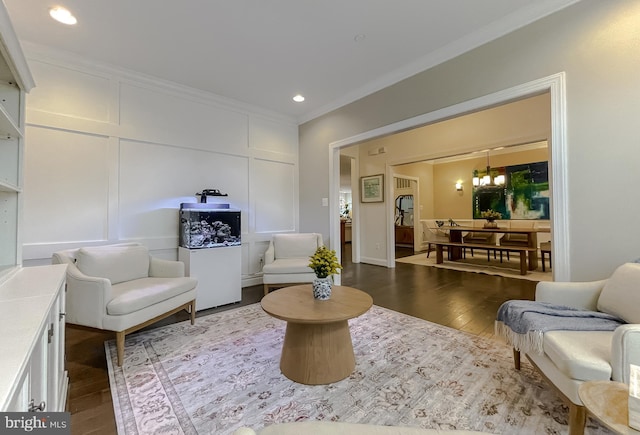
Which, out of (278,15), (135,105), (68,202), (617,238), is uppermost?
(278,15)

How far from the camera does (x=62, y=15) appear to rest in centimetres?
229

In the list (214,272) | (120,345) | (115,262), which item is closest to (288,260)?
(214,272)

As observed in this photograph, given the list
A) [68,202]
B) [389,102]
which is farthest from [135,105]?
[389,102]

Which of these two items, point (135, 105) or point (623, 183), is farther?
point (135, 105)

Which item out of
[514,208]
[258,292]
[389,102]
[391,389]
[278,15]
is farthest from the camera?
[514,208]

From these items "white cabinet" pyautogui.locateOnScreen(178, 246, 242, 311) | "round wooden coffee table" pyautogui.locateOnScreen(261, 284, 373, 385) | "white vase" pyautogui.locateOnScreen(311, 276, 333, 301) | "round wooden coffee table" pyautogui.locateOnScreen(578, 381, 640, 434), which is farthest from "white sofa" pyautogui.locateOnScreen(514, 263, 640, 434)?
"white cabinet" pyautogui.locateOnScreen(178, 246, 242, 311)

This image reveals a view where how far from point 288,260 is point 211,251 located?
1.02 meters

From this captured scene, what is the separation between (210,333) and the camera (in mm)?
2553

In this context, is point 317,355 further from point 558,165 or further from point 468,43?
point 468,43

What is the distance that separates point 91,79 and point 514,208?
8534mm

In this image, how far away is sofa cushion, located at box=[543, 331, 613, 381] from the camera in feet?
4.03

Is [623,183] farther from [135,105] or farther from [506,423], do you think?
[135,105]

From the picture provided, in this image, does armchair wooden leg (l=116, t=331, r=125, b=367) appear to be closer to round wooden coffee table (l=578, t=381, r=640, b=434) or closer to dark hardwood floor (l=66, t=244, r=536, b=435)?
dark hardwood floor (l=66, t=244, r=536, b=435)

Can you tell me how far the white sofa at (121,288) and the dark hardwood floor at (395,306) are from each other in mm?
174
